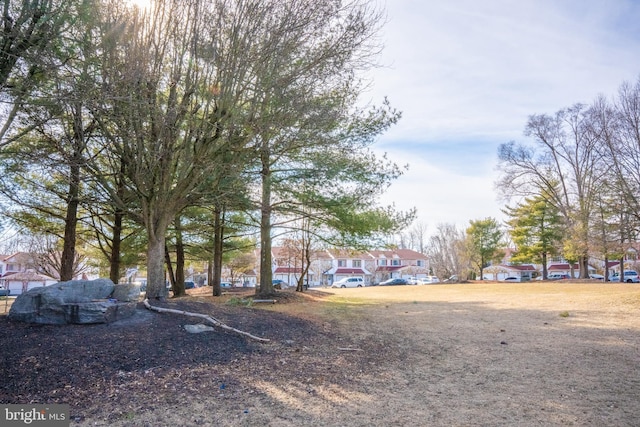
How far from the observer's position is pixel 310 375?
5.30m

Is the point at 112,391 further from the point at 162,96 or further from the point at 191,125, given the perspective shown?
the point at 162,96

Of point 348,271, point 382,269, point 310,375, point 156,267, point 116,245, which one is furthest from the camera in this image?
point 382,269

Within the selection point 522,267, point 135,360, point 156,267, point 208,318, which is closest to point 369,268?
point 522,267

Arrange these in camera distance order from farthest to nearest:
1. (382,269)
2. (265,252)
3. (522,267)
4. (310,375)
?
(522,267) → (382,269) → (265,252) → (310,375)

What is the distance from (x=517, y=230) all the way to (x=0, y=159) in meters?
40.7

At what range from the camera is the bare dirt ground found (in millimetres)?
3953

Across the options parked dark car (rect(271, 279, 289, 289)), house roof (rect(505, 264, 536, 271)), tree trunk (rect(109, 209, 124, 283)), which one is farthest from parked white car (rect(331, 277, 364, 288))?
tree trunk (rect(109, 209, 124, 283))

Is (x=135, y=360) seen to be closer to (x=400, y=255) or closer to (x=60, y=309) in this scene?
(x=60, y=309)

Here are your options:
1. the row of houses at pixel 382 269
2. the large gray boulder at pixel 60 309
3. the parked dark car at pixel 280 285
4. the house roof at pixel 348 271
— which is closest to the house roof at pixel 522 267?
the row of houses at pixel 382 269

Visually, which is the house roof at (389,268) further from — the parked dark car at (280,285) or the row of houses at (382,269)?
the parked dark car at (280,285)

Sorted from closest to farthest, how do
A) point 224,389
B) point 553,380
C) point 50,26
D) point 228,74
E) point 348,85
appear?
point 224,389 → point 553,380 → point 50,26 → point 228,74 → point 348,85

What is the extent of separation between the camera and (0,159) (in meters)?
8.62

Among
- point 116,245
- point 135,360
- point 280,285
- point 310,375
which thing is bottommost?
point 280,285

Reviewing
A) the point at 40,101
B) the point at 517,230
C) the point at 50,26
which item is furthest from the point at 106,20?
the point at 517,230
